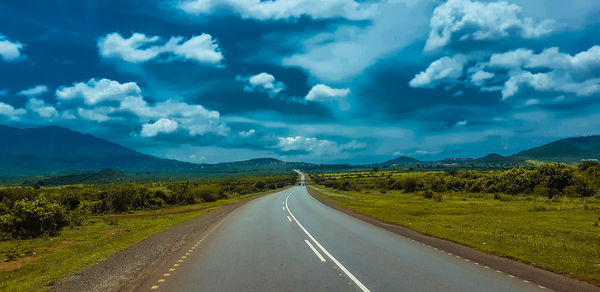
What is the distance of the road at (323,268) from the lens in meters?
7.91

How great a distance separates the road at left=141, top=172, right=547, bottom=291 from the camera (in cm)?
791

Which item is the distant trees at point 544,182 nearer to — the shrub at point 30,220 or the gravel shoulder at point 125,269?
the gravel shoulder at point 125,269

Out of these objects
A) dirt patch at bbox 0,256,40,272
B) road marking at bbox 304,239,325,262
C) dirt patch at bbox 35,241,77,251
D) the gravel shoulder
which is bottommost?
dirt patch at bbox 35,241,77,251

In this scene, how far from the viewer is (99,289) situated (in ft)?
26.4

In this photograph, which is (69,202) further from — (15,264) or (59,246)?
(15,264)

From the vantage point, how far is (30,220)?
20.6 metres

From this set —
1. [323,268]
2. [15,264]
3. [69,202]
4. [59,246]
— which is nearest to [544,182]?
[323,268]

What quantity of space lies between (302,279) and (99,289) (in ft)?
16.1

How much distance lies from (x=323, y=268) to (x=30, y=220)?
20486mm

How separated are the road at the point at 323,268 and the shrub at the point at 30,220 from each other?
13013mm

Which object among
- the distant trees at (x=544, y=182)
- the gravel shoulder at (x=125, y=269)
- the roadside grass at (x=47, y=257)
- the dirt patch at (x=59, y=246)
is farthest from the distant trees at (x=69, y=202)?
the distant trees at (x=544, y=182)

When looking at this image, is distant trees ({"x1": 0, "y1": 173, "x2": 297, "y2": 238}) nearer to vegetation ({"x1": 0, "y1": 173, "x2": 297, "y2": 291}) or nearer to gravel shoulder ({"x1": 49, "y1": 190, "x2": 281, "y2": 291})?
vegetation ({"x1": 0, "y1": 173, "x2": 297, "y2": 291})

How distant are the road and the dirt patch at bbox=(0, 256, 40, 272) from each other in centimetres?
608

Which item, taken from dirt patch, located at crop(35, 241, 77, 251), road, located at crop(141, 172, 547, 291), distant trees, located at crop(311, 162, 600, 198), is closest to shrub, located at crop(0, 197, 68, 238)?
dirt patch, located at crop(35, 241, 77, 251)
